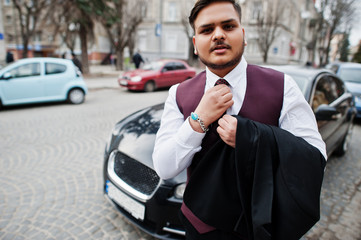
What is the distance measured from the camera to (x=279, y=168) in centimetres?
99

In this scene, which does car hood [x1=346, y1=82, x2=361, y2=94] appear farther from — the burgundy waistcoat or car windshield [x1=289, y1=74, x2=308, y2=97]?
the burgundy waistcoat

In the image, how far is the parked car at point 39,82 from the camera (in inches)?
289

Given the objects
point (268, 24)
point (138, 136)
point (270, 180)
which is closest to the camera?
point (270, 180)

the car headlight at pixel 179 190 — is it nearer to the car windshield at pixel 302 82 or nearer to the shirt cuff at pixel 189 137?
the shirt cuff at pixel 189 137

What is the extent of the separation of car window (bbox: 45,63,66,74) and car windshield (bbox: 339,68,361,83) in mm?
9919

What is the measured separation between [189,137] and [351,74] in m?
9.72

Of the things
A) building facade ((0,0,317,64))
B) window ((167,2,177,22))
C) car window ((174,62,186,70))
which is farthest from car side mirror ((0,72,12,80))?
window ((167,2,177,22))

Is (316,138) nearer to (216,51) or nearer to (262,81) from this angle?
(262,81)

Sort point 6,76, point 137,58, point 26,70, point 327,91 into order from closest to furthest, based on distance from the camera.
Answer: point 327,91
point 6,76
point 26,70
point 137,58

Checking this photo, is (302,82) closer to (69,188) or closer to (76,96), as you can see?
(69,188)

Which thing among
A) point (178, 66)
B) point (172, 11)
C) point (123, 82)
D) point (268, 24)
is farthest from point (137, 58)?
point (172, 11)

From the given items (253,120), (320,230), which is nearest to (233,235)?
(253,120)

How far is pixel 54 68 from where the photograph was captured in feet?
26.7

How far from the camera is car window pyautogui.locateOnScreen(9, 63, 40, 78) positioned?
741cm
